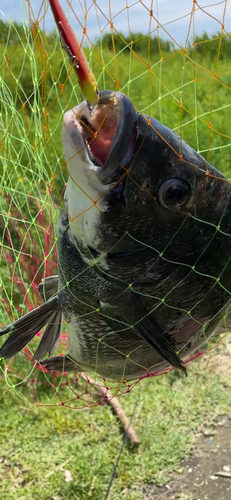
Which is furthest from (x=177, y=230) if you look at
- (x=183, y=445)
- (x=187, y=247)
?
(x=183, y=445)

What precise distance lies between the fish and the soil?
2.57m

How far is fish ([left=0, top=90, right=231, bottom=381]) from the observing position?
4.88 ft

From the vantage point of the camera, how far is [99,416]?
197 inches

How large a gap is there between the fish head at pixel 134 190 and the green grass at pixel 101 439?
3.27 metres

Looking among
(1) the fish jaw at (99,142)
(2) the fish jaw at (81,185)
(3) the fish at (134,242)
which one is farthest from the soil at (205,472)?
(1) the fish jaw at (99,142)

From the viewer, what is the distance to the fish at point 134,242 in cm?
149

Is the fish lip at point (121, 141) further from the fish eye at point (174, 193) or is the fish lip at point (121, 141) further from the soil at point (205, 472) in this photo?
the soil at point (205, 472)

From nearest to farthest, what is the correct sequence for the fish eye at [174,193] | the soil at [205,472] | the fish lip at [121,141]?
the fish lip at [121,141], the fish eye at [174,193], the soil at [205,472]

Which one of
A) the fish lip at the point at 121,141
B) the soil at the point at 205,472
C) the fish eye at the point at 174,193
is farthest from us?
the soil at the point at 205,472

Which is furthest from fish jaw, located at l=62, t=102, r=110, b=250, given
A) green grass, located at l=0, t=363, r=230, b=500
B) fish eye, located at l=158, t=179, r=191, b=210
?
green grass, located at l=0, t=363, r=230, b=500

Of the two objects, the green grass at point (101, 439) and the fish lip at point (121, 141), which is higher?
the fish lip at point (121, 141)

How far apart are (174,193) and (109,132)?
279 millimetres

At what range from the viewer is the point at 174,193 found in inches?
62.8

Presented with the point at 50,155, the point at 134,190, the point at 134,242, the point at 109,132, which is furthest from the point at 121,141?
the point at 50,155
